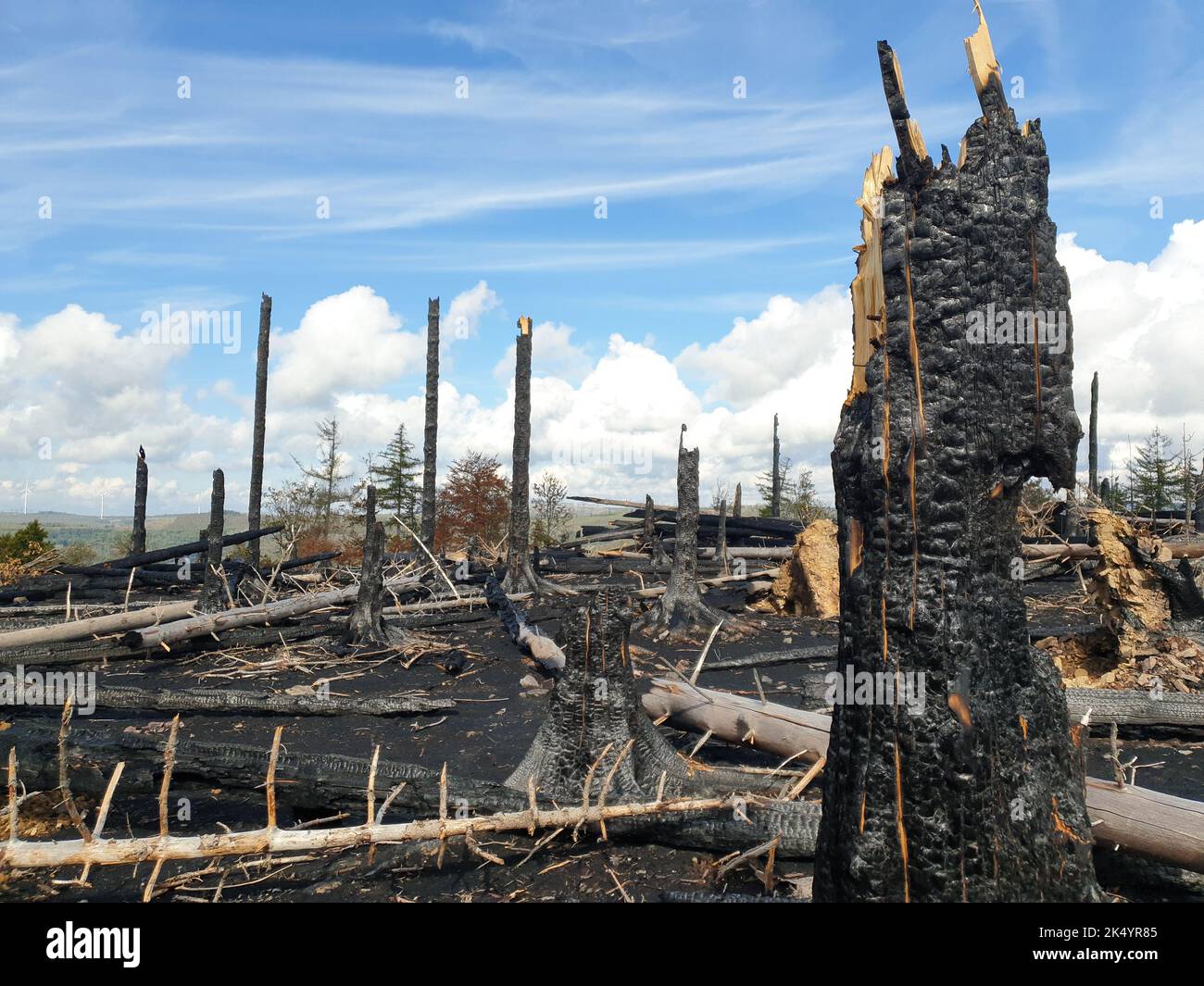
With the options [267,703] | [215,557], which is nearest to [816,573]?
[267,703]

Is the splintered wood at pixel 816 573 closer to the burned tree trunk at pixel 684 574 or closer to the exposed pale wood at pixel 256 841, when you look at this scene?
the burned tree trunk at pixel 684 574

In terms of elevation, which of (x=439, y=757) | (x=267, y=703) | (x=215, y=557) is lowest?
(x=439, y=757)

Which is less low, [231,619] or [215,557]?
[215,557]

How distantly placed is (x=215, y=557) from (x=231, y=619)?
1653 millimetres

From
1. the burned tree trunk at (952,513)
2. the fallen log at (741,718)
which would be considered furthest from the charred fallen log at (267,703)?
the burned tree trunk at (952,513)

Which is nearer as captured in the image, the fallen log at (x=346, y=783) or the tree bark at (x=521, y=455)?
the fallen log at (x=346, y=783)

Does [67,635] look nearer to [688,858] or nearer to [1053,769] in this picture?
[688,858]

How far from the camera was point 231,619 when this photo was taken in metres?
12.1

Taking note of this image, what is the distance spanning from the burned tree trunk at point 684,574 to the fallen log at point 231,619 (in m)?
5.53

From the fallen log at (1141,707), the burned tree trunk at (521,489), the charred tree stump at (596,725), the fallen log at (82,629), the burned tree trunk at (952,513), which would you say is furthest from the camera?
the burned tree trunk at (521,489)

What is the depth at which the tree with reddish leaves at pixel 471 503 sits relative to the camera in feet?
105

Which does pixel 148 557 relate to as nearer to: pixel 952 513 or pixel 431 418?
pixel 431 418

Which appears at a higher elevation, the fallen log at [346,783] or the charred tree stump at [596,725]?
the charred tree stump at [596,725]

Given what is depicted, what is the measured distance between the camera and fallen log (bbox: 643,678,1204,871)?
4.15m
